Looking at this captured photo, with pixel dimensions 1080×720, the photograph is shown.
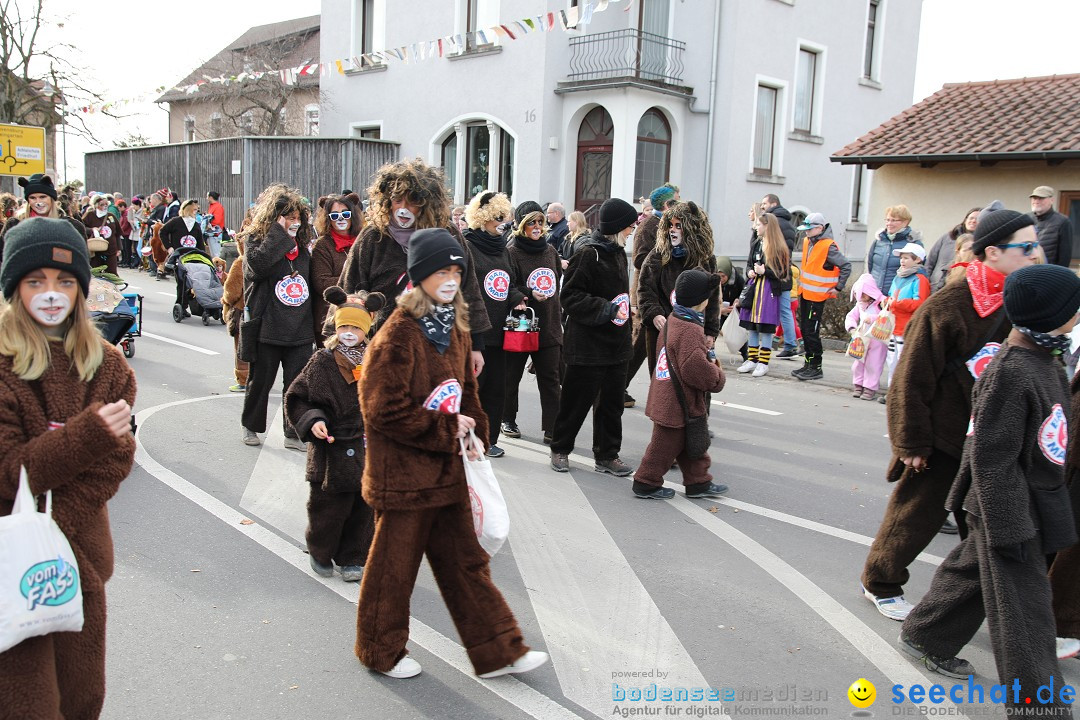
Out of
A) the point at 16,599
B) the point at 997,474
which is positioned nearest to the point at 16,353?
the point at 16,599

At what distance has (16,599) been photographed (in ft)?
7.58

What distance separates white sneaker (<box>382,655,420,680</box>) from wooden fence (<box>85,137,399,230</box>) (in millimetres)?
20904

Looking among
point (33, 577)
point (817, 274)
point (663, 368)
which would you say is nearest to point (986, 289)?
point (663, 368)

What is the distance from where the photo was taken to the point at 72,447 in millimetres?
2502

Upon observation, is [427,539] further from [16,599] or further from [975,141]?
[975,141]

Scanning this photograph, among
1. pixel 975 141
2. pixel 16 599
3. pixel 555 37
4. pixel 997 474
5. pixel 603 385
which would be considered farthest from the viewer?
pixel 555 37

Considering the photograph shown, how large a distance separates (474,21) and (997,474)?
21196mm

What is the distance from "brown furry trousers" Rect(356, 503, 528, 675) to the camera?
11.8 ft

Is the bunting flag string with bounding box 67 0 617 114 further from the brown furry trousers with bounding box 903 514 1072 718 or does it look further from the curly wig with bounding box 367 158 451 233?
the brown furry trousers with bounding box 903 514 1072 718

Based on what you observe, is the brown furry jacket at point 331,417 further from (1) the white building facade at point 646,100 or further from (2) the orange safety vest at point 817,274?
(1) the white building facade at point 646,100

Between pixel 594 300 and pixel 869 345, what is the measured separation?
4.79 metres

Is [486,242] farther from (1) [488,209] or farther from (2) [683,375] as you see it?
(2) [683,375]

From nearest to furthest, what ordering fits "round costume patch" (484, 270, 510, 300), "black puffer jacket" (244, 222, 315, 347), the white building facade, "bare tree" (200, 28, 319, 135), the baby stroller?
"round costume patch" (484, 270, 510, 300) < "black puffer jacket" (244, 222, 315, 347) < the baby stroller < the white building facade < "bare tree" (200, 28, 319, 135)

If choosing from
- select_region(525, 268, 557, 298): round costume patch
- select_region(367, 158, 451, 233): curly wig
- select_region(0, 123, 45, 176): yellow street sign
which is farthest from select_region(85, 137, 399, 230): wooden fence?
select_region(367, 158, 451, 233): curly wig
